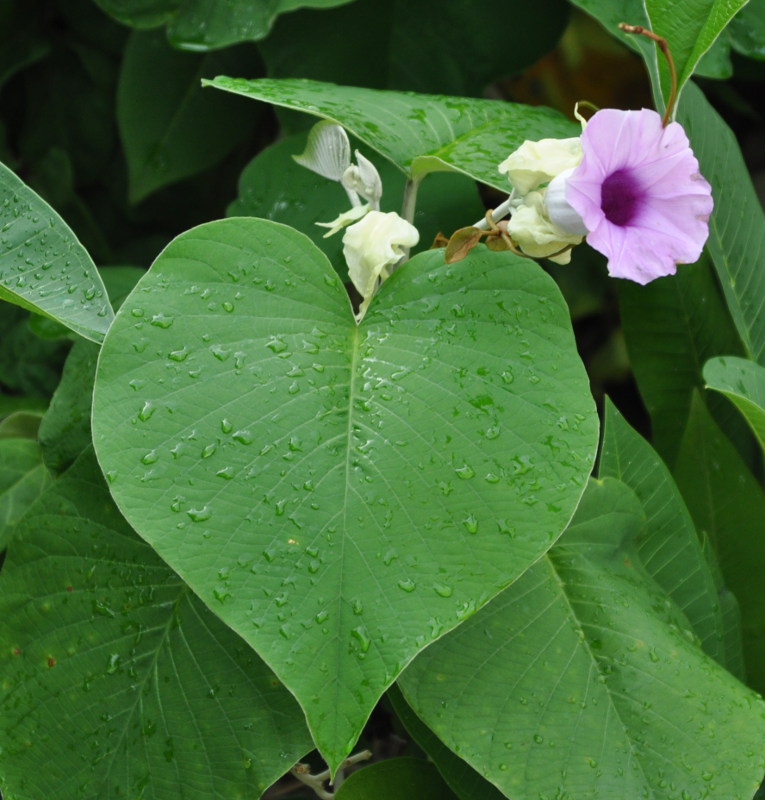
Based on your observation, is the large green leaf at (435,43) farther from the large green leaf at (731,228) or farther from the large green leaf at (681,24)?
the large green leaf at (681,24)

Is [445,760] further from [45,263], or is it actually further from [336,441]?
[45,263]

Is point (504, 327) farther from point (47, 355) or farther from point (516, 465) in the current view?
point (47, 355)

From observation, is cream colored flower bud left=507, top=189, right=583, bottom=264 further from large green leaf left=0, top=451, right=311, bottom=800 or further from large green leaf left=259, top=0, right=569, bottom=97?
large green leaf left=259, top=0, right=569, bottom=97

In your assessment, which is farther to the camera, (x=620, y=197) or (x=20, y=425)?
(x=20, y=425)

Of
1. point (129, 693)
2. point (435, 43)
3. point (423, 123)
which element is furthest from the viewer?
point (435, 43)

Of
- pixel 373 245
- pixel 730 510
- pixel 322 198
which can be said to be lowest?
pixel 730 510

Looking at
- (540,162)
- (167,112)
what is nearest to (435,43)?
(167,112)

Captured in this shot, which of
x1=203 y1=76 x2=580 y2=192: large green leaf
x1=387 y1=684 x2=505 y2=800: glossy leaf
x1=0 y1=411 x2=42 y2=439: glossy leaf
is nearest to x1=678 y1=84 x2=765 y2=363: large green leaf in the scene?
x1=203 y1=76 x2=580 y2=192: large green leaf
